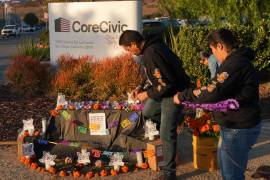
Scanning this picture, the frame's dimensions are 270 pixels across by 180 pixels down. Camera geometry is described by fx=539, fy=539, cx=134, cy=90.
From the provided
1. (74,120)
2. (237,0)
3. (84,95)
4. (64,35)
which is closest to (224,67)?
(74,120)

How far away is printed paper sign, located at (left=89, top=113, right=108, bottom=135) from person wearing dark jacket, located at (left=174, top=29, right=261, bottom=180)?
111 inches

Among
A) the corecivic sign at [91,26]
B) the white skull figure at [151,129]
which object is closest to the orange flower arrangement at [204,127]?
the white skull figure at [151,129]

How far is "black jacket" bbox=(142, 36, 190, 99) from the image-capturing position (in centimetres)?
545

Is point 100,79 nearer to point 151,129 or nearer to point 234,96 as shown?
point 151,129

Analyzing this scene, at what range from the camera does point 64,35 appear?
13875 mm

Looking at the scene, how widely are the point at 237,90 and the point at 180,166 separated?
2685mm

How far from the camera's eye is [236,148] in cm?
433

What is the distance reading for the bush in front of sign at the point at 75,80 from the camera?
37.5ft

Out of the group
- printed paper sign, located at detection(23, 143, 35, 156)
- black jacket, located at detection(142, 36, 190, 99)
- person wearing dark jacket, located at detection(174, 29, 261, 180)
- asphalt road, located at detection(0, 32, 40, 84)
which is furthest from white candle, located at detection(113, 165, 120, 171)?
asphalt road, located at detection(0, 32, 40, 84)

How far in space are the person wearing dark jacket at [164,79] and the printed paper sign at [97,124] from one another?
4.05 feet

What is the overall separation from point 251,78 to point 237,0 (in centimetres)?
1102

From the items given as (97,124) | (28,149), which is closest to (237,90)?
(97,124)

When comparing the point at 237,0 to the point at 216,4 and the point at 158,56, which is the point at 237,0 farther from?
the point at 158,56

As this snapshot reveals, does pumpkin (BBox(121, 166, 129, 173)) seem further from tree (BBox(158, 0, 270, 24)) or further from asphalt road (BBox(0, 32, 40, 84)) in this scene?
asphalt road (BBox(0, 32, 40, 84))
